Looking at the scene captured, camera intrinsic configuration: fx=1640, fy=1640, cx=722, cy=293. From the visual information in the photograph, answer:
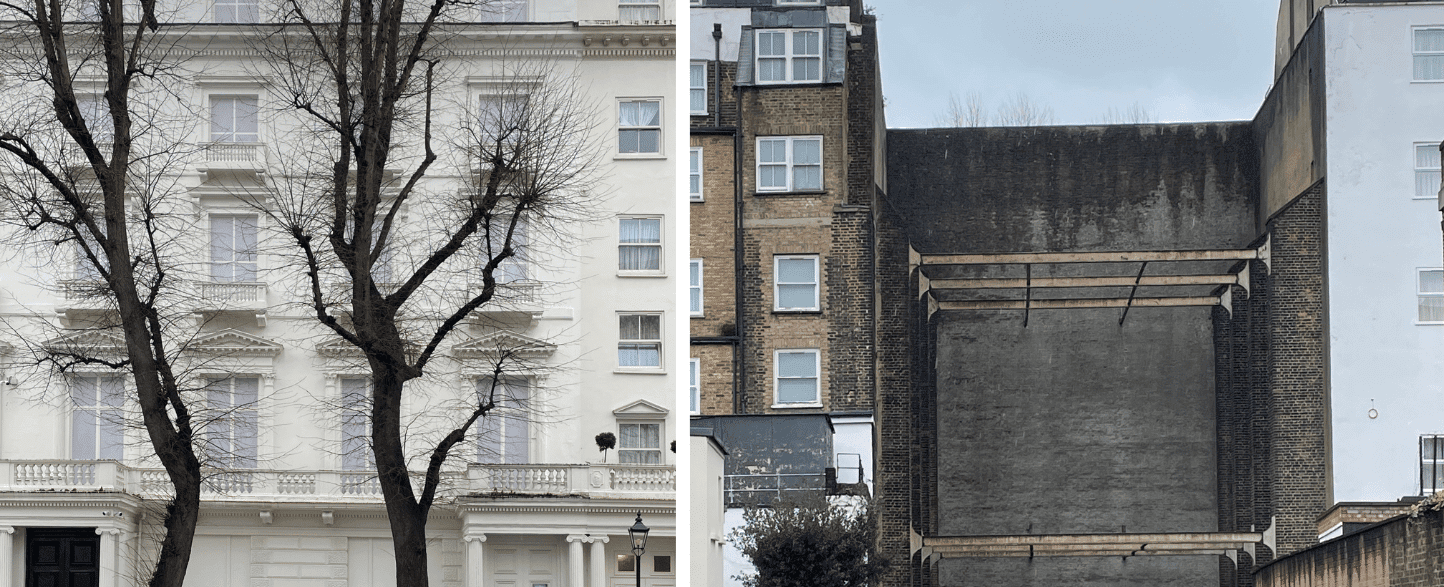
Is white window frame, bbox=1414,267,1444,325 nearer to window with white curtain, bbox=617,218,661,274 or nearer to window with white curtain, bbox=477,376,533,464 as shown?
window with white curtain, bbox=617,218,661,274

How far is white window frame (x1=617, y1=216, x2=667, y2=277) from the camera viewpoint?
2714cm

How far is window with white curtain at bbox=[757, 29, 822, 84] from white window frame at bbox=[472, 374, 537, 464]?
948cm

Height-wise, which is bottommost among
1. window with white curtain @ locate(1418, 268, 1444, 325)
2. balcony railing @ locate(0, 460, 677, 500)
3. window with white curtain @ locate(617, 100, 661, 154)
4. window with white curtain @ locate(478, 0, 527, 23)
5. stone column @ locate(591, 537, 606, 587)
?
stone column @ locate(591, 537, 606, 587)

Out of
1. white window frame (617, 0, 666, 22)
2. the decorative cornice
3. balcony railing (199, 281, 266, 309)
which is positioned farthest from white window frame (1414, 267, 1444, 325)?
balcony railing (199, 281, 266, 309)

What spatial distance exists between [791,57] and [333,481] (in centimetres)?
1281

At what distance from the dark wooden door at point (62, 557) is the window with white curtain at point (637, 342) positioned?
931 centimetres

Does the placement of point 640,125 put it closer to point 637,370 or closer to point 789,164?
point 637,370

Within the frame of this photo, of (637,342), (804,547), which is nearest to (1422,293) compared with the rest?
(804,547)

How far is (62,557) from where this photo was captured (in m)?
27.3

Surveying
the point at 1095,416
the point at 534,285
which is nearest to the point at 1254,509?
the point at 1095,416

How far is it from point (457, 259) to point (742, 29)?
10.2m

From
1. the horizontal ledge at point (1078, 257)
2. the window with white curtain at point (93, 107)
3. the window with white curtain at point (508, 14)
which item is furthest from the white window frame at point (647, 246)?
the horizontal ledge at point (1078, 257)

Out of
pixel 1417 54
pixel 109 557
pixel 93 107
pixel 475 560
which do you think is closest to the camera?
pixel 93 107

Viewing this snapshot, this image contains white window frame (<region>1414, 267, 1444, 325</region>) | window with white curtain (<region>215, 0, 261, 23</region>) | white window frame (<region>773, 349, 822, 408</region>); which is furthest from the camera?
white window frame (<region>1414, 267, 1444, 325</region>)
